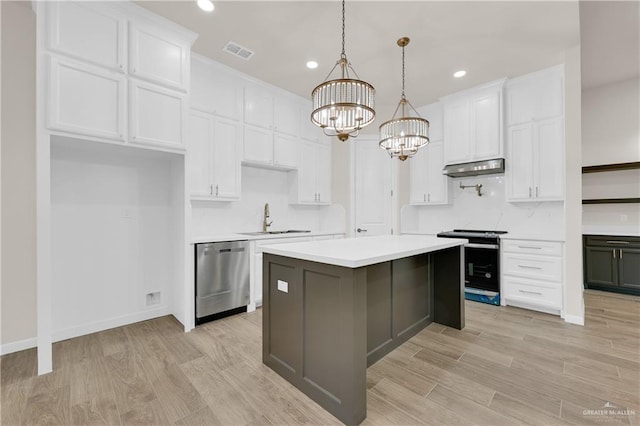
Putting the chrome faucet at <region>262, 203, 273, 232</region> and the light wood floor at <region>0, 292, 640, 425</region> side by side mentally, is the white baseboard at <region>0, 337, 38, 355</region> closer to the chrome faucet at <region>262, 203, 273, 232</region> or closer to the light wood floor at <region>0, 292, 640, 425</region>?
the light wood floor at <region>0, 292, 640, 425</region>

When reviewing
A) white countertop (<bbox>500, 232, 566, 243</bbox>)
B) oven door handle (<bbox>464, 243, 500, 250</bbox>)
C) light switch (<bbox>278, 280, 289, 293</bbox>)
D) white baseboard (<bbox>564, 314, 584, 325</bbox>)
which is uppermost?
white countertop (<bbox>500, 232, 566, 243</bbox>)

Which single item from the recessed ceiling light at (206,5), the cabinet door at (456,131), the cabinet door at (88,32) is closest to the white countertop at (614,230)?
the cabinet door at (456,131)

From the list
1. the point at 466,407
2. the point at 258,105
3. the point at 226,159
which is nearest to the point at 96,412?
the point at 466,407

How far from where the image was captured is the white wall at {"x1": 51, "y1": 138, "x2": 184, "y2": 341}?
9.00 ft

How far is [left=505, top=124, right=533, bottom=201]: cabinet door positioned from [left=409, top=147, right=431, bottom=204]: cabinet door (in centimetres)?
121

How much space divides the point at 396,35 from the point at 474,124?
6.64 ft

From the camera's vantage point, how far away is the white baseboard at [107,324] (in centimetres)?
274

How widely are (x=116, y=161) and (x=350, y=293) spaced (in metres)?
2.96

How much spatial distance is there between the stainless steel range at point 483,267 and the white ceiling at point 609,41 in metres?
2.63

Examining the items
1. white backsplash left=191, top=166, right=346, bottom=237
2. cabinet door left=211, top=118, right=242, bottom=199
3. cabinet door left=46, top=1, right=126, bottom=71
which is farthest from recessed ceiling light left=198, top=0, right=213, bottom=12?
white backsplash left=191, top=166, right=346, bottom=237

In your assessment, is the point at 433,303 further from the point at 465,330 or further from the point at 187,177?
the point at 187,177

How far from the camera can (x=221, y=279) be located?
3273mm

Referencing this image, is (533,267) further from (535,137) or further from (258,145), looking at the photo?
(258,145)

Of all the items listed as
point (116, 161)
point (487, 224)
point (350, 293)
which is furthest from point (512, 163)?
point (116, 161)
